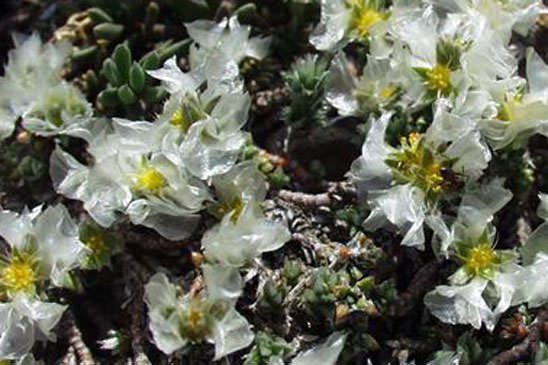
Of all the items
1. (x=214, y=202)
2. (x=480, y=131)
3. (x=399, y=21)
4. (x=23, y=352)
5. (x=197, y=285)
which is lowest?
(x=23, y=352)

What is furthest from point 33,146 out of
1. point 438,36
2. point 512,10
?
point 512,10

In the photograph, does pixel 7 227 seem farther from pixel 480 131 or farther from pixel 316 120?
pixel 480 131

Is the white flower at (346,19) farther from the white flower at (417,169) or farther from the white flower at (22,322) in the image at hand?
the white flower at (22,322)

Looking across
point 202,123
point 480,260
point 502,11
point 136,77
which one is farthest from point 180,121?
point 502,11

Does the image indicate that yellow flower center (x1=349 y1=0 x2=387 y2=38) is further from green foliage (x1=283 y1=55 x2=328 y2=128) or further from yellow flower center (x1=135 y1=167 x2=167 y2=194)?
yellow flower center (x1=135 y1=167 x2=167 y2=194)

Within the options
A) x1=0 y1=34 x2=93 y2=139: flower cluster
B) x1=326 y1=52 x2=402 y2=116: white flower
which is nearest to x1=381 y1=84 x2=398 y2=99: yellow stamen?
x1=326 y1=52 x2=402 y2=116: white flower

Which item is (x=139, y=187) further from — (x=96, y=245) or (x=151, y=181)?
(x=96, y=245)

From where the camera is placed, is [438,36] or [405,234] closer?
[405,234]

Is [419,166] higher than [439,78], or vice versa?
[439,78]
